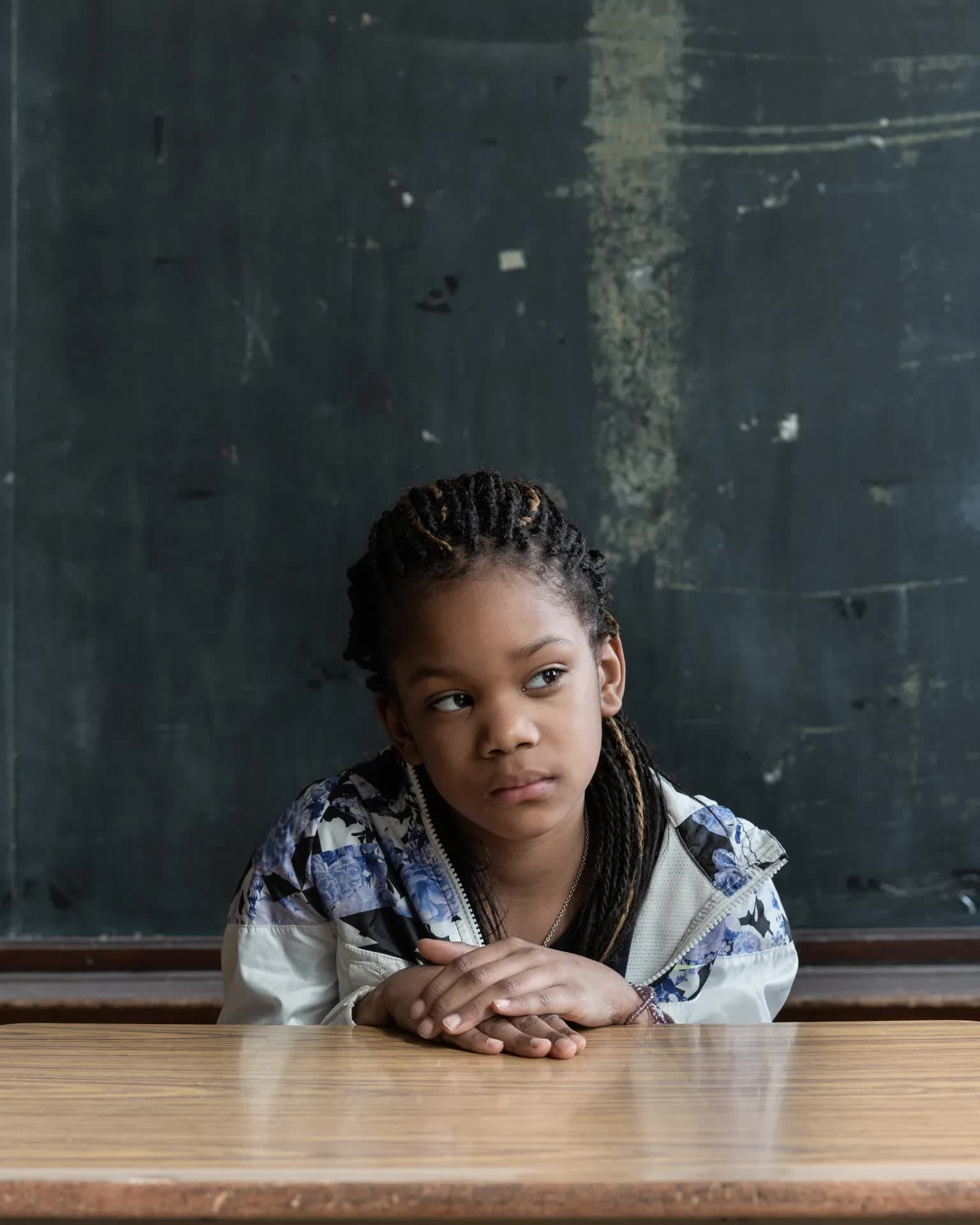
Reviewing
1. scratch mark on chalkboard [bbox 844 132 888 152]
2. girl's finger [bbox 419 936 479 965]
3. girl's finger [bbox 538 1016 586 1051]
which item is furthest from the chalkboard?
girl's finger [bbox 538 1016 586 1051]

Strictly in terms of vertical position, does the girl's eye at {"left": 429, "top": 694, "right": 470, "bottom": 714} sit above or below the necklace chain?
above

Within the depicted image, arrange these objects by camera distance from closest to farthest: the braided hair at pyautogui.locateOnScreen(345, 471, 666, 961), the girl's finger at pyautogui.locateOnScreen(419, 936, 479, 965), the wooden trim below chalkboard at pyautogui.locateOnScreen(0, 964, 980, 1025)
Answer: the girl's finger at pyautogui.locateOnScreen(419, 936, 479, 965), the braided hair at pyautogui.locateOnScreen(345, 471, 666, 961), the wooden trim below chalkboard at pyautogui.locateOnScreen(0, 964, 980, 1025)

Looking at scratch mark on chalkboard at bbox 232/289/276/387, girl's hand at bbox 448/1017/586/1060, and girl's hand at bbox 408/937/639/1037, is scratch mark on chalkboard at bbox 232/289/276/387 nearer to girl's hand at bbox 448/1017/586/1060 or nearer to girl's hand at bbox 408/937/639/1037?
girl's hand at bbox 408/937/639/1037

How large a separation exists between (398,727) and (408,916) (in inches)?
7.7

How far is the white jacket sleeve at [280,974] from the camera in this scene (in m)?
1.29

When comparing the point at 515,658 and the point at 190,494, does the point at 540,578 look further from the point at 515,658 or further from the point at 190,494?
the point at 190,494

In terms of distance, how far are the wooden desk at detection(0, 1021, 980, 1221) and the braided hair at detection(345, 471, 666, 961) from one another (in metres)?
0.42

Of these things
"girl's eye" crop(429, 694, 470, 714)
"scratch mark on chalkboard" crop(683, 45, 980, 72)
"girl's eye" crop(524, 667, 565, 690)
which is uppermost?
"scratch mark on chalkboard" crop(683, 45, 980, 72)

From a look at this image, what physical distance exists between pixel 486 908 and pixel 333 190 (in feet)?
3.86

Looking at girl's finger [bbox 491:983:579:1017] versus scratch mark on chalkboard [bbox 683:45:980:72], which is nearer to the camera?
girl's finger [bbox 491:983:579:1017]

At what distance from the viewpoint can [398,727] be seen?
1.36 m

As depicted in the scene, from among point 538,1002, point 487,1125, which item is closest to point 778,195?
point 538,1002

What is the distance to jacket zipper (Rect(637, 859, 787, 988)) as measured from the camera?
4.26 feet

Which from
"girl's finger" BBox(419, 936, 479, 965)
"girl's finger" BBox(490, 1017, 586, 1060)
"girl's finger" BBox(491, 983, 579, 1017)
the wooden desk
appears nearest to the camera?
the wooden desk
